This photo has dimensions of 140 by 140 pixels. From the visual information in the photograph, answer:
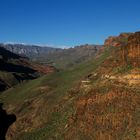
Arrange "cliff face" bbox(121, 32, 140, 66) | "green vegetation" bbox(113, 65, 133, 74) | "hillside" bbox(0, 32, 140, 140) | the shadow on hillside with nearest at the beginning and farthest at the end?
"hillside" bbox(0, 32, 140, 140), "green vegetation" bbox(113, 65, 133, 74), "cliff face" bbox(121, 32, 140, 66), the shadow on hillside

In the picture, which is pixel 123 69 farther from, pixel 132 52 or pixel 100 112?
pixel 100 112

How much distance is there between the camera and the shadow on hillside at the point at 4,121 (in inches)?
3250

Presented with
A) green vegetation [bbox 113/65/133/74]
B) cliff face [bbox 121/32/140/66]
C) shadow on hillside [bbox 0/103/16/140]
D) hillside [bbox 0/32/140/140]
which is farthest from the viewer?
shadow on hillside [bbox 0/103/16/140]

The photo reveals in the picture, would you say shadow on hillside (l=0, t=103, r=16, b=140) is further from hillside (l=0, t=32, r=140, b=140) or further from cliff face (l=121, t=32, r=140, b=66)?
cliff face (l=121, t=32, r=140, b=66)

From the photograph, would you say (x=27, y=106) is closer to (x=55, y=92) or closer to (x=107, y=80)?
(x=55, y=92)

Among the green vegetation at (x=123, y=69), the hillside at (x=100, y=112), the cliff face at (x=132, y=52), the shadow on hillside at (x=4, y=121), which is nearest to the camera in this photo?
the hillside at (x=100, y=112)

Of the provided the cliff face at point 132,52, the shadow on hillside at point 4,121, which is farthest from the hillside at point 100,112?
the shadow on hillside at point 4,121

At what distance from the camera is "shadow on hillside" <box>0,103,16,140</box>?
8255cm

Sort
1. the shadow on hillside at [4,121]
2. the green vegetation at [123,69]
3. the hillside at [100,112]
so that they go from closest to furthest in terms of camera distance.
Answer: the hillside at [100,112]
the green vegetation at [123,69]
the shadow on hillside at [4,121]

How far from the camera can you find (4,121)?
90.9 metres

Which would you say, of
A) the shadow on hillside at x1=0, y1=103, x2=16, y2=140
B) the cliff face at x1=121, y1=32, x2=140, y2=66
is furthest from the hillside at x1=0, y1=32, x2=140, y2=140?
the shadow on hillside at x1=0, y1=103, x2=16, y2=140

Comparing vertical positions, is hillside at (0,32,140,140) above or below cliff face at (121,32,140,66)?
below

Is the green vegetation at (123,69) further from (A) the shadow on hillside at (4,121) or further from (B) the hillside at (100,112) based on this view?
(A) the shadow on hillside at (4,121)

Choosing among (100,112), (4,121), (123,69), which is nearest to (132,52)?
(123,69)
